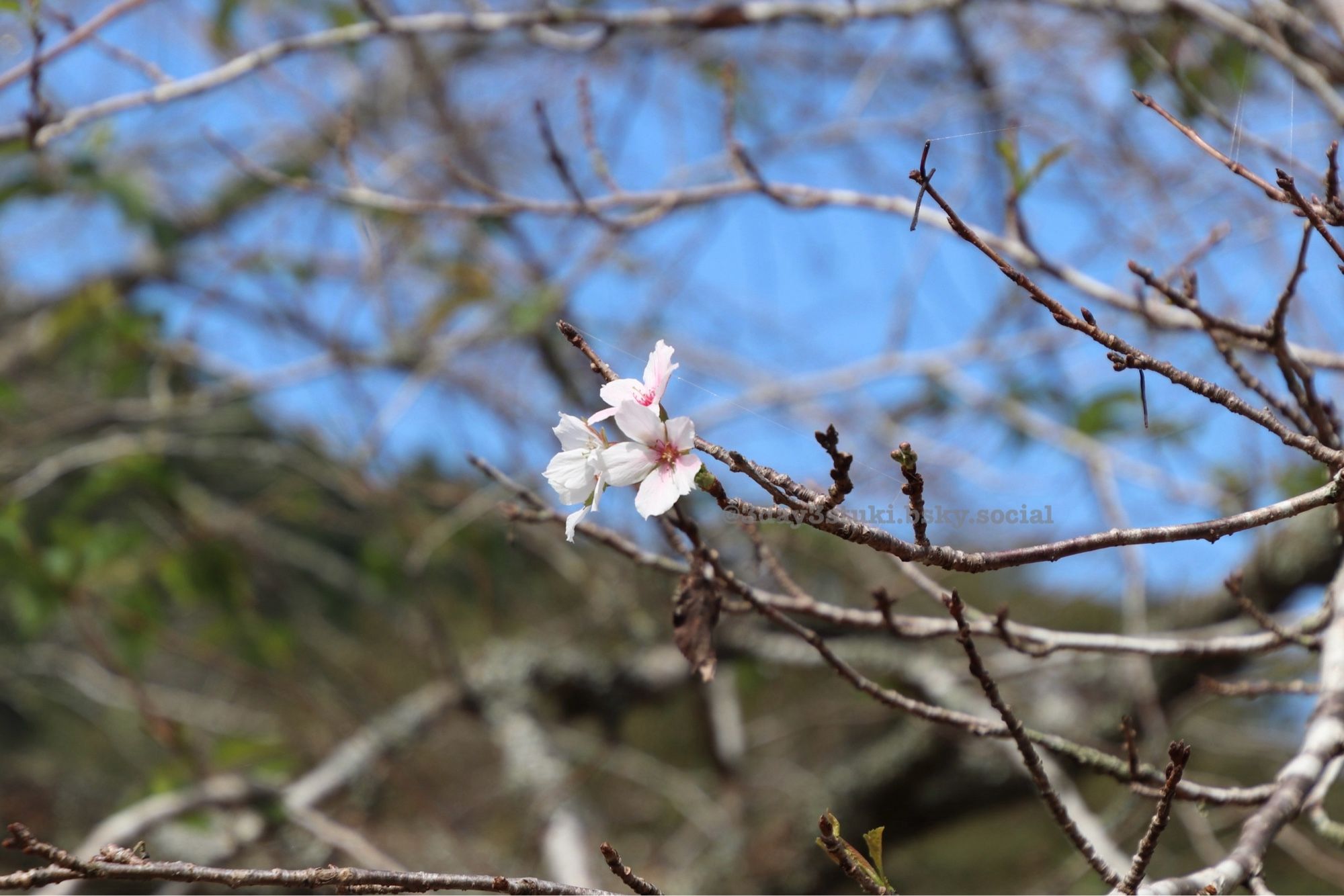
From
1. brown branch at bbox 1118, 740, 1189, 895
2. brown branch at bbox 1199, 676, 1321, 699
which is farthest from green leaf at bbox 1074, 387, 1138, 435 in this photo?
brown branch at bbox 1118, 740, 1189, 895

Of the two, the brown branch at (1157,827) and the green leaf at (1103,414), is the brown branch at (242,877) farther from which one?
the green leaf at (1103,414)

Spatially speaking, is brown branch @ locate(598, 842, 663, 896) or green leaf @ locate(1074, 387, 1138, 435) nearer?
brown branch @ locate(598, 842, 663, 896)

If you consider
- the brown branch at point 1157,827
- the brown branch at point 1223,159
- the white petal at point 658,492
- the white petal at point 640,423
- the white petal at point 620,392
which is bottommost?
the brown branch at point 1157,827

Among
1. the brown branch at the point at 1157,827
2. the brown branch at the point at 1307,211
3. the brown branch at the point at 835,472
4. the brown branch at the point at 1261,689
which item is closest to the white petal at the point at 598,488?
the brown branch at the point at 835,472

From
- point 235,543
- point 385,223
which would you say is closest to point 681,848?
point 235,543

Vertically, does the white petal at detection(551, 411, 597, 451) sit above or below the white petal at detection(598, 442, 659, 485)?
above

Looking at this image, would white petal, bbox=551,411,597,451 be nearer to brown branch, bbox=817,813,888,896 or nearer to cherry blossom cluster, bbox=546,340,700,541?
cherry blossom cluster, bbox=546,340,700,541

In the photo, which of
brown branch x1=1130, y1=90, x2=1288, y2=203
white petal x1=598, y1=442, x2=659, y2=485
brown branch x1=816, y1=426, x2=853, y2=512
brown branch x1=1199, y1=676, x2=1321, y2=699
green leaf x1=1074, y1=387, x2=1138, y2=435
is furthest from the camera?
green leaf x1=1074, y1=387, x2=1138, y2=435

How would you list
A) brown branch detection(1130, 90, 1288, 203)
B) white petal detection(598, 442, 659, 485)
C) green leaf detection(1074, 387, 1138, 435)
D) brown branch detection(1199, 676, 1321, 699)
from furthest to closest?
green leaf detection(1074, 387, 1138, 435) < brown branch detection(1199, 676, 1321, 699) < brown branch detection(1130, 90, 1288, 203) < white petal detection(598, 442, 659, 485)
